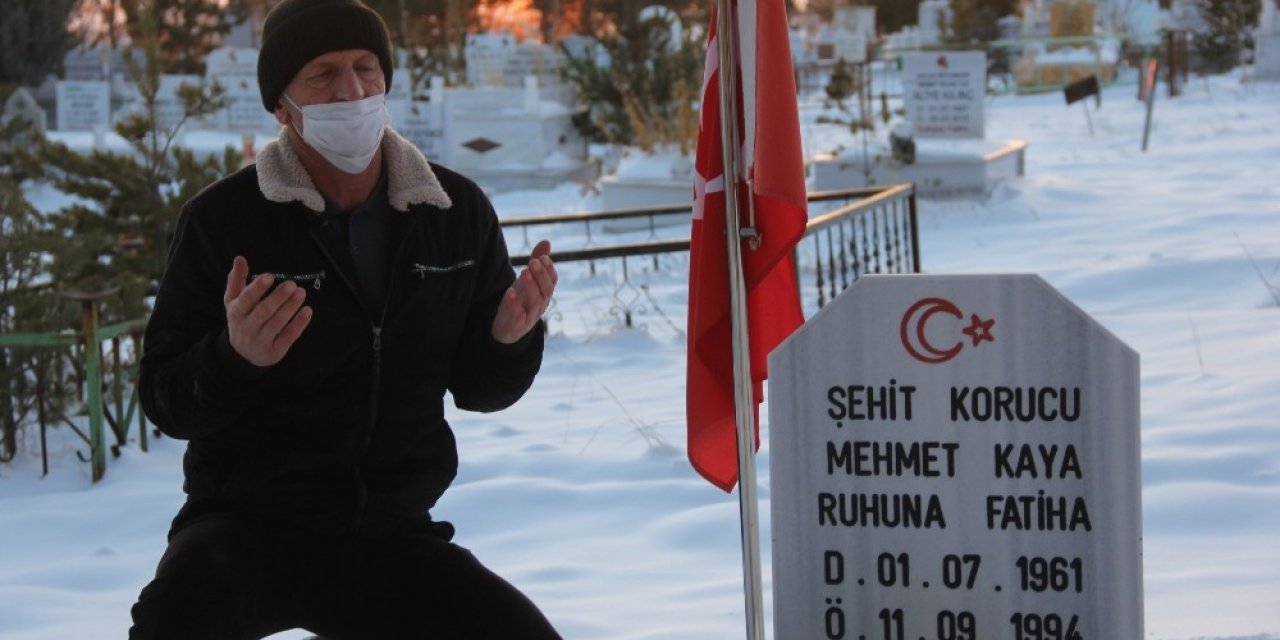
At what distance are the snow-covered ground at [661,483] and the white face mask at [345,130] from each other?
1.36m

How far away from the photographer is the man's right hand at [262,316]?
8.21 feet

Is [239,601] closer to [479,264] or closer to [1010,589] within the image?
[479,264]

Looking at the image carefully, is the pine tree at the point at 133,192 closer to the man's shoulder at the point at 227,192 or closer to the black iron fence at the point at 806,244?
the black iron fence at the point at 806,244

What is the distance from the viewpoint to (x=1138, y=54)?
89.0 ft

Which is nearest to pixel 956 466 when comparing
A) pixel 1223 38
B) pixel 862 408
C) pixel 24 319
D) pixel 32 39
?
pixel 862 408

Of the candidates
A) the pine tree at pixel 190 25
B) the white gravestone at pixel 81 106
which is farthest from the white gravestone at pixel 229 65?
the pine tree at pixel 190 25

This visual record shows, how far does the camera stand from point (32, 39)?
25219mm

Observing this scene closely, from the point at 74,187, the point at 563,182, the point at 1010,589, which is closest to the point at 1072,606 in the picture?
the point at 1010,589

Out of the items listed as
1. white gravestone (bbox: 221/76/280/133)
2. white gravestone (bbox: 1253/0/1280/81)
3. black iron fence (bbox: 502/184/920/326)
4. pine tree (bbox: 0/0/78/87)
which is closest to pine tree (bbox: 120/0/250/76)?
pine tree (bbox: 0/0/78/87)

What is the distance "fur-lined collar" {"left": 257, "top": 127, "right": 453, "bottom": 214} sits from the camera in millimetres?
2900

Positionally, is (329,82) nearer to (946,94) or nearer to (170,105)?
(946,94)

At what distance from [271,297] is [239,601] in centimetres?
54

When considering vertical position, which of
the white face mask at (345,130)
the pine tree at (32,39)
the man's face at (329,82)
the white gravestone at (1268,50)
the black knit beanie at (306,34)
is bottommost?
the white face mask at (345,130)

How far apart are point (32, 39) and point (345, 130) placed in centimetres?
2438
